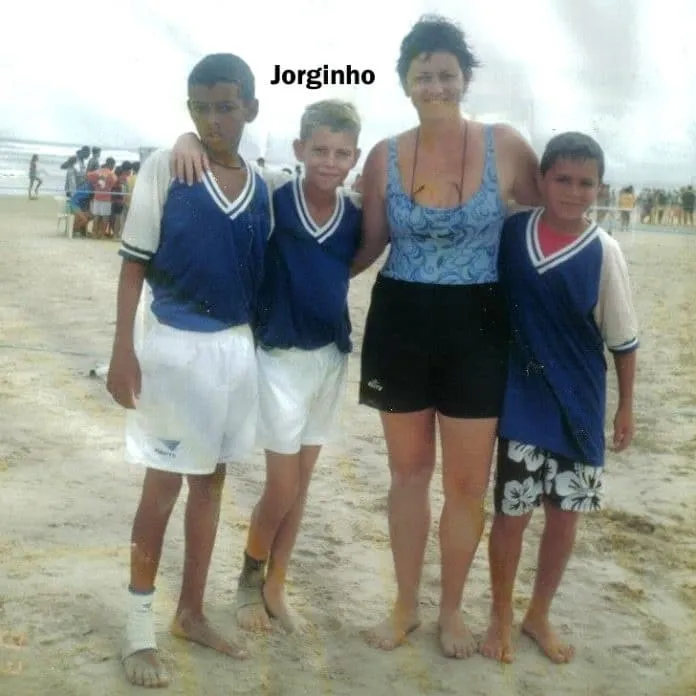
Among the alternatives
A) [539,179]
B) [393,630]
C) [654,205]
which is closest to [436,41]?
[539,179]

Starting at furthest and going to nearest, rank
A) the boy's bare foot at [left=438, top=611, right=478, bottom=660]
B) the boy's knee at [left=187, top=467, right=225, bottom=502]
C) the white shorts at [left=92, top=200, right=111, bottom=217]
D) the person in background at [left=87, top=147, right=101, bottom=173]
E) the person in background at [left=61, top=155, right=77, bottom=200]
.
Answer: the person in background at [left=87, top=147, right=101, bottom=173]
the person in background at [left=61, top=155, right=77, bottom=200]
the white shorts at [left=92, top=200, right=111, bottom=217]
the boy's bare foot at [left=438, top=611, right=478, bottom=660]
the boy's knee at [left=187, top=467, right=225, bottom=502]

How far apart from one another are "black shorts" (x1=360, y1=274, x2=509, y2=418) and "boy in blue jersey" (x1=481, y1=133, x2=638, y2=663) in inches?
2.2

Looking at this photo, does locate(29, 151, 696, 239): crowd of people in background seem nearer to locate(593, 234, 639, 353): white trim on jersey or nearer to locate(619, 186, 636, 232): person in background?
locate(619, 186, 636, 232): person in background

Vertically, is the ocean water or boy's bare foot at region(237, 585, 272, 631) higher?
the ocean water

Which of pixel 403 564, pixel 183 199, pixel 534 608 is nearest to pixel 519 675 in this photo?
pixel 534 608

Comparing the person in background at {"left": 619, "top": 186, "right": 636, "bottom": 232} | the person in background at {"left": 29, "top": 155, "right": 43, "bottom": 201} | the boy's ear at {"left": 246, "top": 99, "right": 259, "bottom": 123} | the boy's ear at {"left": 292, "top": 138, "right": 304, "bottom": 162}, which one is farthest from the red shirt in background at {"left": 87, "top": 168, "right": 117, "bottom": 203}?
the boy's ear at {"left": 246, "top": 99, "right": 259, "bottom": 123}

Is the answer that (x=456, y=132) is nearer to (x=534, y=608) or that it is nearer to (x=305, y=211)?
(x=305, y=211)

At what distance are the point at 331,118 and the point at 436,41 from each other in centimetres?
34

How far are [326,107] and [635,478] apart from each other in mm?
2387

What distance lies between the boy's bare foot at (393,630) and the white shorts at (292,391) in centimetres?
58

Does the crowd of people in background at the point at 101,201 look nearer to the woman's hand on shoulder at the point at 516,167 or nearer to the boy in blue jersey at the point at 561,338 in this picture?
the woman's hand on shoulder at the point at 516,167

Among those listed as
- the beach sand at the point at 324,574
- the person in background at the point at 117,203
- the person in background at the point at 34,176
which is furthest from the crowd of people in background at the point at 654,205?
A: the beach sand at the point at 324,574

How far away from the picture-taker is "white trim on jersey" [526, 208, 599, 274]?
2.28 metres

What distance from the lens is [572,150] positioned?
227 cm
